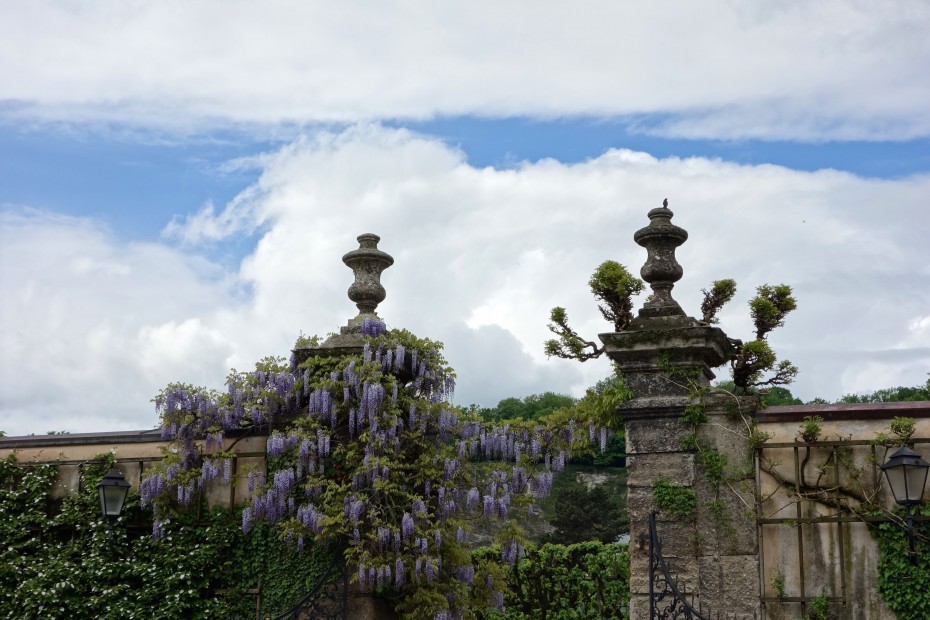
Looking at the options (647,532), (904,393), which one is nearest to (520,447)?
(647,532)

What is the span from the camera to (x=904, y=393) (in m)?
36.2

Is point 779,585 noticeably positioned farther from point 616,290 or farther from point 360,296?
point 360,296

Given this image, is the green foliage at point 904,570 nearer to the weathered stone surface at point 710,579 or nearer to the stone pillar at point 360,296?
the weathered stone surface at point 710,579

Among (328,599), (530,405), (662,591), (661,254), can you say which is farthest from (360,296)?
(530,405)

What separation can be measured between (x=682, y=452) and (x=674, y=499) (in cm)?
36

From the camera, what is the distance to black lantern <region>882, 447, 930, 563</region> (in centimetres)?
666

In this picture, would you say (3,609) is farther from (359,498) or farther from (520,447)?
(520,447)

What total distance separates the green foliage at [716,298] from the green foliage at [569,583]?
3.81m

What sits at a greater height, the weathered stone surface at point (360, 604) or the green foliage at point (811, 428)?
the green foliage at point (811, 428)

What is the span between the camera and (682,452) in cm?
759

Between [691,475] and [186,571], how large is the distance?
4.73 m

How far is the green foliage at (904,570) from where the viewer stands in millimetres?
6859

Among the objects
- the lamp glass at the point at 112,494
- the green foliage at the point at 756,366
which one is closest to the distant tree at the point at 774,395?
the green foliage at the point at 756,366

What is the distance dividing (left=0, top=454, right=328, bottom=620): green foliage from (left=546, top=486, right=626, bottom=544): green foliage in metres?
22.6
